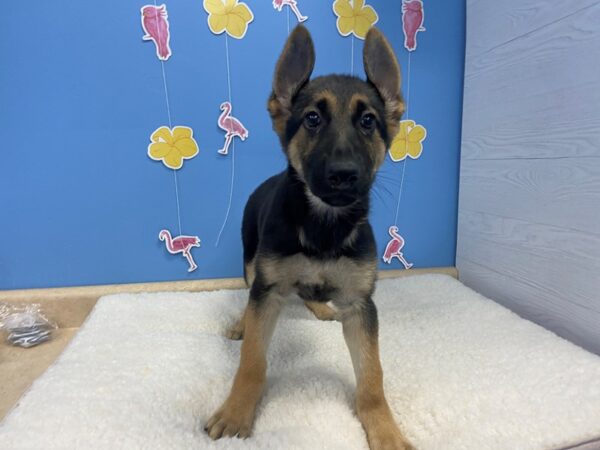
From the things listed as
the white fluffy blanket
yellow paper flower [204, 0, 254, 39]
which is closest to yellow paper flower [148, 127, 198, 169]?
yellow paper flower [204, 0, 254, 39]

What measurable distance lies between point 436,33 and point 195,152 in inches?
79.5

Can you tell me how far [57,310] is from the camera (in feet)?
8.92

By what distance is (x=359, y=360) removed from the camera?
1.62 metres

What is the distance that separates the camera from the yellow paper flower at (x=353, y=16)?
2777 millimetres

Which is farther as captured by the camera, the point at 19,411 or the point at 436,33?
the point at 436,33

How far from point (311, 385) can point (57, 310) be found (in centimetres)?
199

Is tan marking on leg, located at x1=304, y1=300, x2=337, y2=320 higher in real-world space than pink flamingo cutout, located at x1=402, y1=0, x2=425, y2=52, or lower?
lower

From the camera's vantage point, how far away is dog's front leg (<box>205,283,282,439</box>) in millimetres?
1469

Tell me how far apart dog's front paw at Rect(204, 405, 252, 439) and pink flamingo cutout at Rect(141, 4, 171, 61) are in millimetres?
2291

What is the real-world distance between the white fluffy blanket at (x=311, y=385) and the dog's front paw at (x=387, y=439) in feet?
0.18

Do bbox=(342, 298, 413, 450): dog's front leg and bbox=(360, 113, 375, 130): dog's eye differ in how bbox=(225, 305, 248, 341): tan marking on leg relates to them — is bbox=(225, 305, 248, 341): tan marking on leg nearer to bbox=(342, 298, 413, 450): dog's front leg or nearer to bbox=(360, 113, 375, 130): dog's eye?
bbox=(342, 298, 413, 450): dog's front leg

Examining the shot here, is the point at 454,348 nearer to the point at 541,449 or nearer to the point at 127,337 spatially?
the point at 541,449

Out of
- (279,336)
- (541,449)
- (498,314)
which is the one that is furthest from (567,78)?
(279,336)

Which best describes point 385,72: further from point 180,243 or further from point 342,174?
point 180,243
